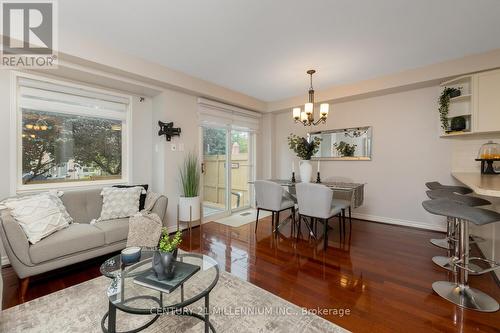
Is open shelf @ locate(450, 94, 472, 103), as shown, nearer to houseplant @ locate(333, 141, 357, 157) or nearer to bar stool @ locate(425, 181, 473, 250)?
bar stool @ locate(425, 181, 473, 250)

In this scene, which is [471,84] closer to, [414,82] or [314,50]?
[414,82]

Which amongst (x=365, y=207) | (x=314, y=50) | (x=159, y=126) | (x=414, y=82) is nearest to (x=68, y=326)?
(x=159, y=126)

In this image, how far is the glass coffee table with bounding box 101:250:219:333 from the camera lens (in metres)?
1.27

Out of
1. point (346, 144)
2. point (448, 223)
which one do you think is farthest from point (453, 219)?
point (346, 144)

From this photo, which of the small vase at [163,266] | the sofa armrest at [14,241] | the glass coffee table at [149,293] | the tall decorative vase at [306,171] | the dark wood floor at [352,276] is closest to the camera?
the glass coffee table at [149,293]

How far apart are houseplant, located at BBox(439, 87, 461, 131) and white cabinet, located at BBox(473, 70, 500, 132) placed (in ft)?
0.91

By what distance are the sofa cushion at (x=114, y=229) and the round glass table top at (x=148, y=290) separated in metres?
0.79

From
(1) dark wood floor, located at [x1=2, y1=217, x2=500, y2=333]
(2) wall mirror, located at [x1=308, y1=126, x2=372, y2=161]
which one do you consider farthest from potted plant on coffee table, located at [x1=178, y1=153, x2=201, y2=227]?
(2) wall mirror, located at [x1=308, y1=126, x2=372, y2=161]

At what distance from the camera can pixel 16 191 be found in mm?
2553

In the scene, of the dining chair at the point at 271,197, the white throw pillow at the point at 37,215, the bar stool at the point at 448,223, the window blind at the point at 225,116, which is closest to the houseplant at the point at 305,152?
the dining chair at the point at 271,197

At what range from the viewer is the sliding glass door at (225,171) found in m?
4.36

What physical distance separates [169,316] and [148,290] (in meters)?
0.45

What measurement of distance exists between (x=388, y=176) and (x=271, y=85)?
267 centimetres

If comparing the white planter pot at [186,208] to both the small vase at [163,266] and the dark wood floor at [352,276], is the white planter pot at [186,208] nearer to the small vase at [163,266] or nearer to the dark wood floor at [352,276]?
the dark wood floor at [352,276]
